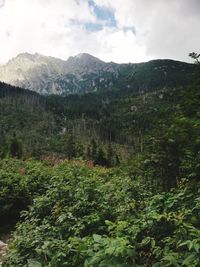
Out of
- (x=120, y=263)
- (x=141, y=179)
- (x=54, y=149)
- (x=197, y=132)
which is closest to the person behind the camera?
(x=120, y=263)

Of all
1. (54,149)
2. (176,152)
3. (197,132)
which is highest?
(197,132)

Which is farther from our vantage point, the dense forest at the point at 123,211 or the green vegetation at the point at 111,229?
the dense forest at the point at 123,211

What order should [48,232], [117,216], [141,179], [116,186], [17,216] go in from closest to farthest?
[48,232]
[117,216]
[116,186]
[141,179]
[17,216]

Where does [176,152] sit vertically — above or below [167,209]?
above

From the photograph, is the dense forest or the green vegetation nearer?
the green vegetation

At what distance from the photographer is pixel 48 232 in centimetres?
661

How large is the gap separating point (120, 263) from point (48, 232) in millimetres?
2917

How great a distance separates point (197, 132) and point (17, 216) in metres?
8.31

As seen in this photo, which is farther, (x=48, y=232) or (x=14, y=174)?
(x=14, y=174)

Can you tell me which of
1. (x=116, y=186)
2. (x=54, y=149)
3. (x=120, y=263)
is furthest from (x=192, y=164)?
(x=54, y=149)

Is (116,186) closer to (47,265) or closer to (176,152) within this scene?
(176,152)

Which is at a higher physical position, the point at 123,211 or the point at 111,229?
the point at 123,211

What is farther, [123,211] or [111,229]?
[123,211]

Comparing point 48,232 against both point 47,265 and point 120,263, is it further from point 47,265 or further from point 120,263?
point 120,263
